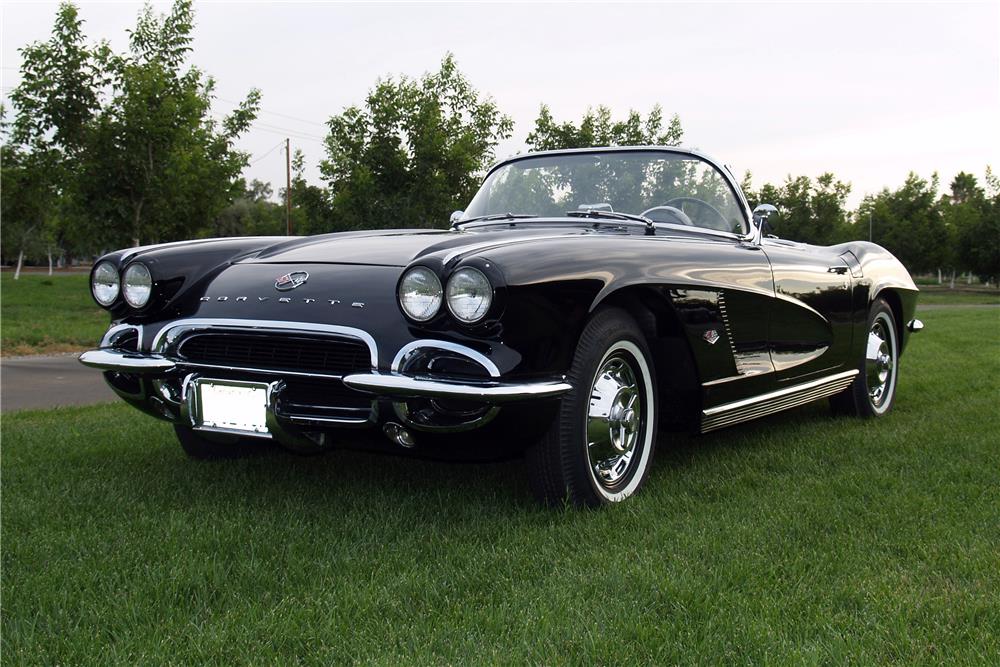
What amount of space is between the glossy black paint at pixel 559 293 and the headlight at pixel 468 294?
0.09ft

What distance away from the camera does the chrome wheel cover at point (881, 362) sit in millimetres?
5496

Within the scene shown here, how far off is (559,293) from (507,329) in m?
0.23

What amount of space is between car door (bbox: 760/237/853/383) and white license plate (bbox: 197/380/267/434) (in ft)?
7.50

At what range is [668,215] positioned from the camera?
14.2 ft

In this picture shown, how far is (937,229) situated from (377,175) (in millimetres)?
31793

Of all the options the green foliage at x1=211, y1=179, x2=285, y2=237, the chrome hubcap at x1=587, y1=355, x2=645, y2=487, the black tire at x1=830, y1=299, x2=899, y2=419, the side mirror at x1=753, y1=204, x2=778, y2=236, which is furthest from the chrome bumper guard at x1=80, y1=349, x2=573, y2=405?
the green foliage at x1=211, y1=179, x2=285, y2=237

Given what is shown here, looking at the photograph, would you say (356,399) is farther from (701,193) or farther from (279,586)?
(701,193)

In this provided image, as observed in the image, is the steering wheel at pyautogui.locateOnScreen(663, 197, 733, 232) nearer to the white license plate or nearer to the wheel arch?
the wheel arch

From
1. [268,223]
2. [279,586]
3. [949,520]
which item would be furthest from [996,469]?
[268,223]

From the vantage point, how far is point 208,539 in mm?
2871

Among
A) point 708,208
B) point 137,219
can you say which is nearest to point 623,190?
point 708,208

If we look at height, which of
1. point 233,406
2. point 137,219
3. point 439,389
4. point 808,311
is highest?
point 137,219

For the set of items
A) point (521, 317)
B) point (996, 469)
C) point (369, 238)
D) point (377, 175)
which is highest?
point (377, 175)

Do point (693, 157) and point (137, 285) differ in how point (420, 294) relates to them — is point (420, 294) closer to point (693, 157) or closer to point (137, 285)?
point (137, 285)
